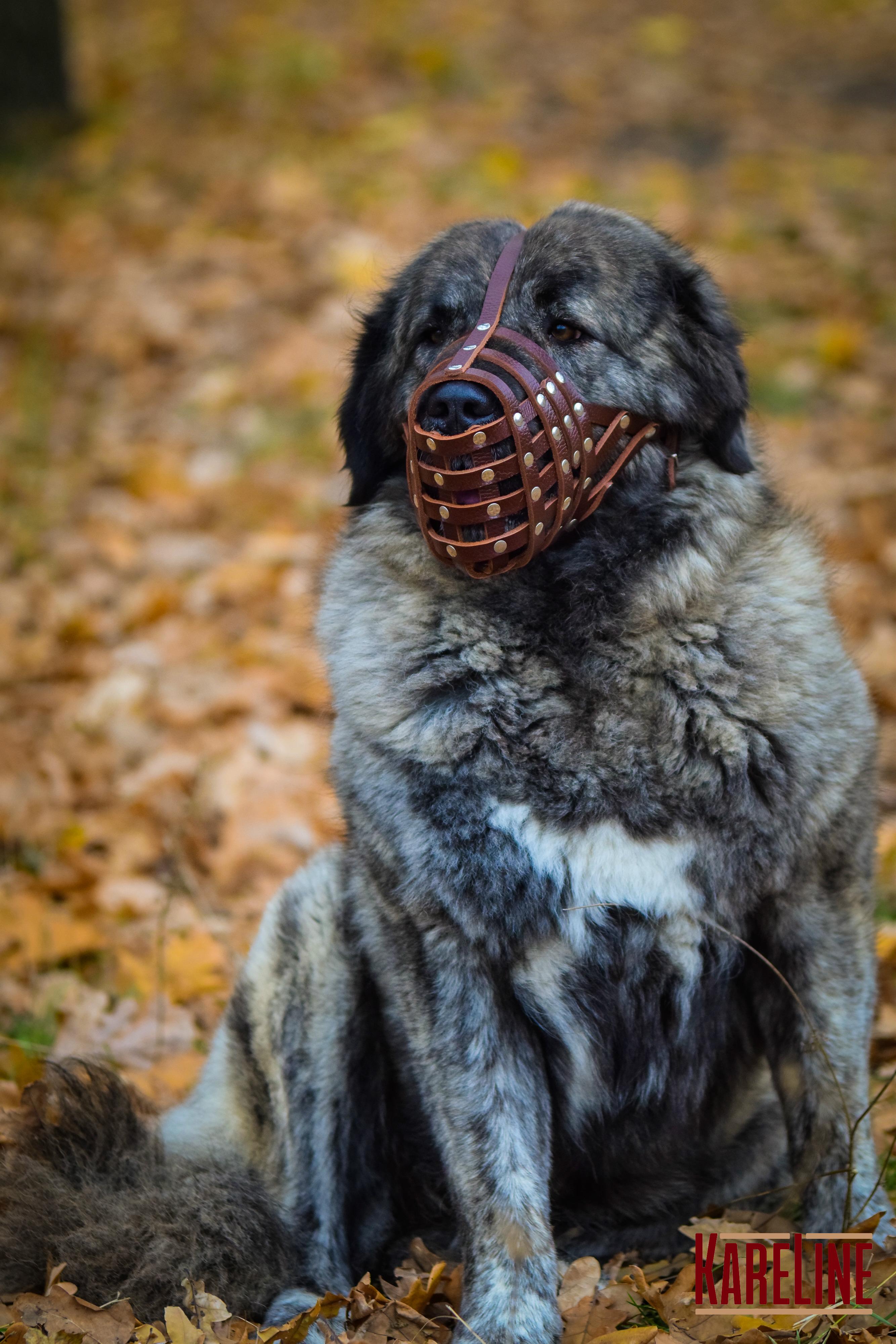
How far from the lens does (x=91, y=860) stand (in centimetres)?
418

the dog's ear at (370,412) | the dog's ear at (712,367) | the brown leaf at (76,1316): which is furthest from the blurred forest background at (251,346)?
the brown leaf at (76,1316)

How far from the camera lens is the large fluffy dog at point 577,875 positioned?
7.67ft

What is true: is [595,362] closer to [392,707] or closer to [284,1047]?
[392,707]

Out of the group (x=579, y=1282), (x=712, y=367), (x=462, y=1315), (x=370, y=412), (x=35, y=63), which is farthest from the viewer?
(x=35, y=63)

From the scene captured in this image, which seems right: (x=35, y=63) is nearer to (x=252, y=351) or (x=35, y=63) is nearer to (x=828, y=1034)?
(x=252, y=351)

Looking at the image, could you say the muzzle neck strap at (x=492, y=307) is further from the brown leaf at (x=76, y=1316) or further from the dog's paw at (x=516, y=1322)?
the brown leaf at (x=76, y=1316)

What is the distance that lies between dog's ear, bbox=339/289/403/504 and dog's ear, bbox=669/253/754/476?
0.67 meters

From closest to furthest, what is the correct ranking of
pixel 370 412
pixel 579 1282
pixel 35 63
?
pixel 579 1282 < pixel 370 412 < pixel 35 63

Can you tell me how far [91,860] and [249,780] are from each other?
0.66 m

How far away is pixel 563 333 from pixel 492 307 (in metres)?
0.16

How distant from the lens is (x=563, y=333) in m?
2.54

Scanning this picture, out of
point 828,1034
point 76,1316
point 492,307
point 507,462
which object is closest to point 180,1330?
point 76,1316

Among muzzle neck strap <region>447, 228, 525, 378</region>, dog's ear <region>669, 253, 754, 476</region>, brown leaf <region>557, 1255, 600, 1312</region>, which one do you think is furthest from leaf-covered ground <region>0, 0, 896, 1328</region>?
muzzle neck strap <region>447, 228, 525, 378</region>

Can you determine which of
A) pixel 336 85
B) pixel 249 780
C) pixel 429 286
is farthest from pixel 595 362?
pixel 336 85
